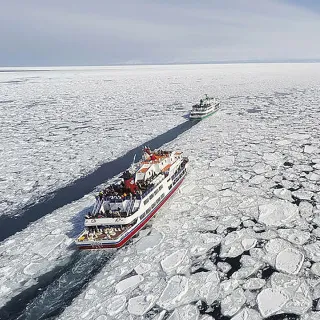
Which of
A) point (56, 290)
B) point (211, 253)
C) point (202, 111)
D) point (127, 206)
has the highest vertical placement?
point (202, 111)

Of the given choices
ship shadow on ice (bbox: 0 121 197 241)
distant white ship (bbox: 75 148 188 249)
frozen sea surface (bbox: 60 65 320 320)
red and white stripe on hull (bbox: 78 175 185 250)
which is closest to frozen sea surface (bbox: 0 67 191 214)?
ship shadow on ice (bbox: 0 121 197 241)

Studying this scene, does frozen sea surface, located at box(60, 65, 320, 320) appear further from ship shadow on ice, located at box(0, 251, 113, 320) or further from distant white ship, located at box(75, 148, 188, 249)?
distant white ship, located at box(75, 148, 188, 249)

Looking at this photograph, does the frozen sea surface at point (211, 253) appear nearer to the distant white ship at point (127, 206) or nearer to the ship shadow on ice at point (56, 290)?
the ship shadow on ice at point (56, 290)

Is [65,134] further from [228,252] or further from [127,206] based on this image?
[228,252]

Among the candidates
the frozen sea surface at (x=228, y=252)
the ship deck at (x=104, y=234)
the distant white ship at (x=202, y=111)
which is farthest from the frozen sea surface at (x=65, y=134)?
the frozen sea surface at (x=228, y=252)

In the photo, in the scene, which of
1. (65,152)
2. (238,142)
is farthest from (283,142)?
(65,152)

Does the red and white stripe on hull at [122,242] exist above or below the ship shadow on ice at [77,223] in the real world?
above

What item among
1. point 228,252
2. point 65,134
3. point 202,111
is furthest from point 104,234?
point 202,111

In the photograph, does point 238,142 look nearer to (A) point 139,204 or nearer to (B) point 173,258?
(A) point 139,204
